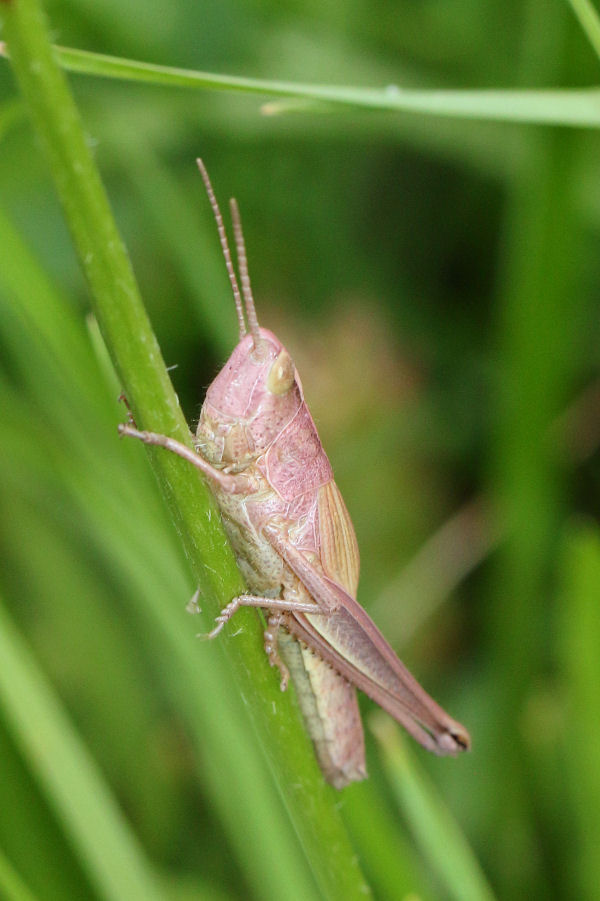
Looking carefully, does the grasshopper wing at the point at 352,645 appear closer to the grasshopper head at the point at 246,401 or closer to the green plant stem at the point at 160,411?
the grasshopper head at the point at 246,401

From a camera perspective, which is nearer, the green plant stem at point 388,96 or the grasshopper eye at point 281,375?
the green plant stem at point 388,96

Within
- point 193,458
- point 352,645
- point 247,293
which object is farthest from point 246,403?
point 193,458

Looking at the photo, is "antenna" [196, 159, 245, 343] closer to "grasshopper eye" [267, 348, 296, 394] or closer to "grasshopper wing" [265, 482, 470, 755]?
"grasshopper eye" [267, 348, 296, 394]

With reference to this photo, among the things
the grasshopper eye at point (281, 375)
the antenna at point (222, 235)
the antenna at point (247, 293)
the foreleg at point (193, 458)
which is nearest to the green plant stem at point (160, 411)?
the foreleg at point (193, 458)

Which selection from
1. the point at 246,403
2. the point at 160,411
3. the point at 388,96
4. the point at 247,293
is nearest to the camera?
the point at 160,411

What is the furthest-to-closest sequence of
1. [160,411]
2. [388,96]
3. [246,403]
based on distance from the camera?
[246,403] → [388,96] → [160,411]

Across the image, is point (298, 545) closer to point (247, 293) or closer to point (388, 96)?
point (247, 293)

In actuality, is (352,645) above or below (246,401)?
below

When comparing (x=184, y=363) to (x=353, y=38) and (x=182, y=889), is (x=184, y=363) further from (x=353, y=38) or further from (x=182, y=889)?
(x=182, y=889)
